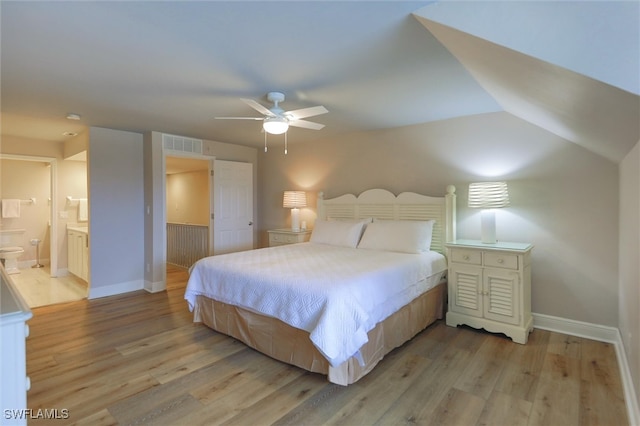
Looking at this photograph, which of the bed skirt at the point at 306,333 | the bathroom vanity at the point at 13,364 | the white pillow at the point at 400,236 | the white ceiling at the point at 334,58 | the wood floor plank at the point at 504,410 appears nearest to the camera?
the bathroom vanity at the point at 13,364

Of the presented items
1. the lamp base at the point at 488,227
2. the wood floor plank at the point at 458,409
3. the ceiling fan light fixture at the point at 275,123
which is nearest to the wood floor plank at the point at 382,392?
the wood floor plank at the point at 458,409

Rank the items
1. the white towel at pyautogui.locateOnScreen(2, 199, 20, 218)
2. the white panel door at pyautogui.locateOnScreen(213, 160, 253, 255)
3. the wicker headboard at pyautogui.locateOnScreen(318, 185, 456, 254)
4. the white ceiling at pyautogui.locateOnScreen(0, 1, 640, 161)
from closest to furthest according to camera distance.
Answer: the white ceiling at pyautogui.locateOnScreen(0, 1, 640, 161), the wicker headboard at pyautogui.locateOnScreen(318, 185, 456, 254), the white panel door at pyautogui.locateOnScreen(213, 160, 253, 255), the white towel at pyautogui.locateOnScreen(2, 199, 20, 218)

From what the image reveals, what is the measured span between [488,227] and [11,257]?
7.79 m

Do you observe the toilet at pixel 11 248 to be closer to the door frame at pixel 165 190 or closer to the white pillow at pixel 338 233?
the door frame at pixel 165 190

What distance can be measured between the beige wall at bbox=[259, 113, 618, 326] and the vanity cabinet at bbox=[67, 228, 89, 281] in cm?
471

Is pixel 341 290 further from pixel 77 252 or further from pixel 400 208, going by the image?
pixel 77 252

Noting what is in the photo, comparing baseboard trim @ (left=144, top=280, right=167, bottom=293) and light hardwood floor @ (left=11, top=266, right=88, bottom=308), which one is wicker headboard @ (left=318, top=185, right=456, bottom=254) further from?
light hardwood floor @ (left=11, top=266, right=88, bottom=308)

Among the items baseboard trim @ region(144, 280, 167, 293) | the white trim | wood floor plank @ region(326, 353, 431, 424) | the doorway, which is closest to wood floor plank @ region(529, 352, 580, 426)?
wood floor plank @ region(326, 353, 431, 424)

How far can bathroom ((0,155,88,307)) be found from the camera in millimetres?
5402

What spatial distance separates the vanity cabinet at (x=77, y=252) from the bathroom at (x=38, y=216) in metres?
0.13

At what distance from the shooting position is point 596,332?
→ 9.85 feet

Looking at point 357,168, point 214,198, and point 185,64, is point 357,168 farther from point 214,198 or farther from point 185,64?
point 185,64

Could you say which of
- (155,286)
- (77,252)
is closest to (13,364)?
(155,286)

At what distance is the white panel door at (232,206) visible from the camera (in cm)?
534
